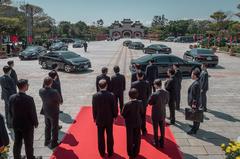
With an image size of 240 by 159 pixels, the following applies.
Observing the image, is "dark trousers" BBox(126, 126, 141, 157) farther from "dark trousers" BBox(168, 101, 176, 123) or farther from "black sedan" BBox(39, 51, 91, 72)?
"black sedan" BBox(39, 51, 91, 72)

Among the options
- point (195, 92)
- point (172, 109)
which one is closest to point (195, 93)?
point (195, 92)

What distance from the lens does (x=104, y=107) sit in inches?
245

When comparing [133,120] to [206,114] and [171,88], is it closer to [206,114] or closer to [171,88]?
[171,88]

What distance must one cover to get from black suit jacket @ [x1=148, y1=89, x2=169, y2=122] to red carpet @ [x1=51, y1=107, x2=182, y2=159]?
0.85 m

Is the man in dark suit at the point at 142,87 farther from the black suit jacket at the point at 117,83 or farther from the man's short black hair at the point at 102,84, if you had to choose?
the man's short black hair at the point at 102,84

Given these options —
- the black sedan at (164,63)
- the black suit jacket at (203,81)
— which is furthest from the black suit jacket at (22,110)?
the black sedan at (164,63)

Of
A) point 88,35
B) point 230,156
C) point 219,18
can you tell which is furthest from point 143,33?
point 230,156

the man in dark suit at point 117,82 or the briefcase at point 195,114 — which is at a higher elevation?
the man in dark suit at point 117,82

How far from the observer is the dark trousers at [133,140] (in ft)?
20.9

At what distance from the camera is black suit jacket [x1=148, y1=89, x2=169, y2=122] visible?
22.3 ft

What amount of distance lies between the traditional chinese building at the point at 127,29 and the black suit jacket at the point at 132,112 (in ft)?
497

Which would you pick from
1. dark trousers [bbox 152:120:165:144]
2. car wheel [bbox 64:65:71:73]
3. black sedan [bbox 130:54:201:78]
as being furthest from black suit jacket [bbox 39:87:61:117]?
car wheel [bbox 64:65:71:73]

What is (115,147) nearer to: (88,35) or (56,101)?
(56,101)

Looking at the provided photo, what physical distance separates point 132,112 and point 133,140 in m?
0.76
